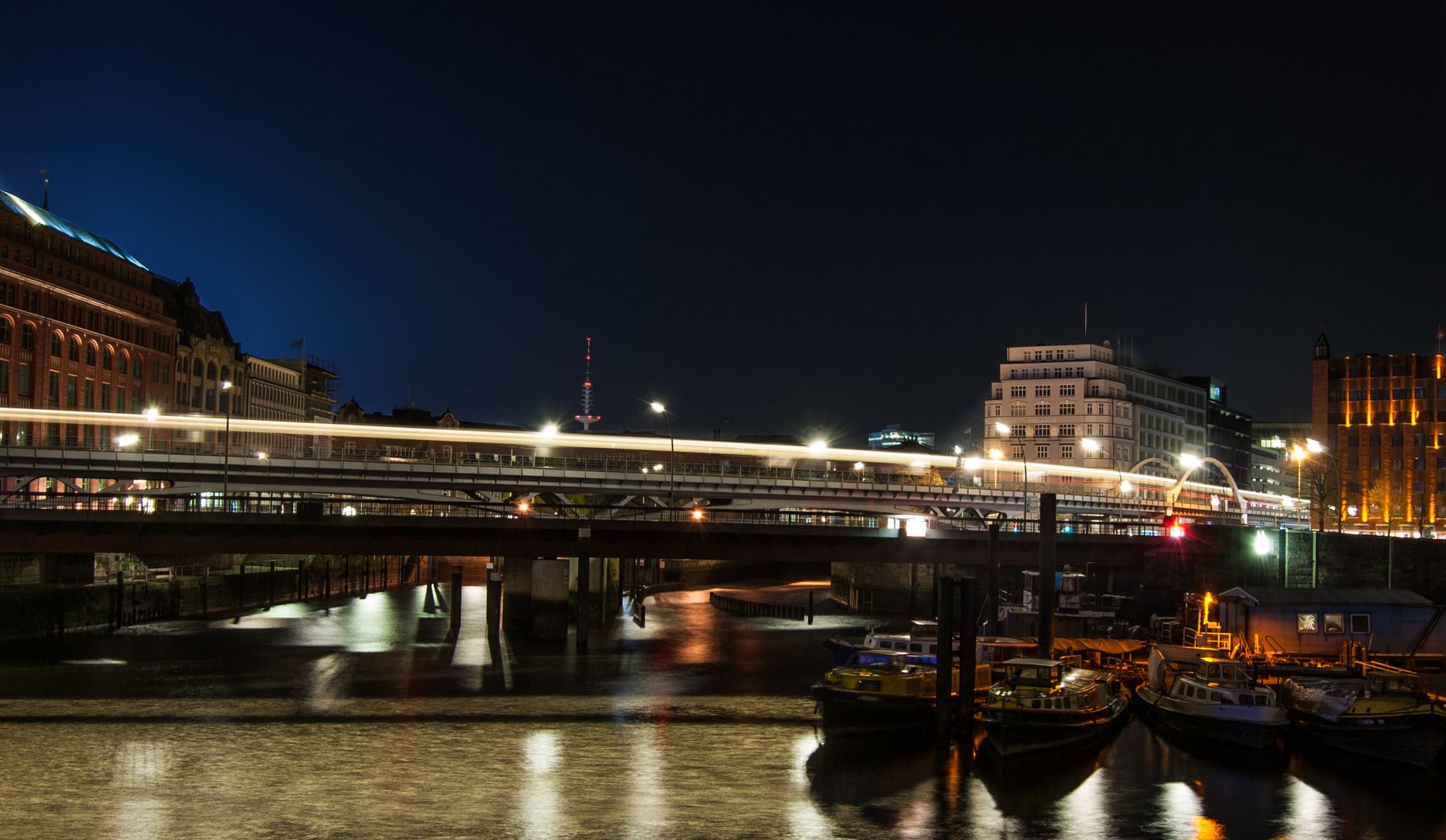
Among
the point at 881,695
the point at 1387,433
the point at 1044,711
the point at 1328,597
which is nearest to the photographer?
the point at 1044,711

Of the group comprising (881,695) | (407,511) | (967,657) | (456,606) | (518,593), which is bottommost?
(456,606)

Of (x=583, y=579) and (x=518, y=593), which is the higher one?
(x=583, y=579)

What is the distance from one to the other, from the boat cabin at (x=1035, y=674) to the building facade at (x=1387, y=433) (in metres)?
105

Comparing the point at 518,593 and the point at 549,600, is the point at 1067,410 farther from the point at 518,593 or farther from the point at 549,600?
the point at 549,600

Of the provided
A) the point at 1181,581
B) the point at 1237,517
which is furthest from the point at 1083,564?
the point at 1237,517

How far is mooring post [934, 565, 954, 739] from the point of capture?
130ft

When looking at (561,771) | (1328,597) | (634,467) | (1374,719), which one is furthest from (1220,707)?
(634,467)

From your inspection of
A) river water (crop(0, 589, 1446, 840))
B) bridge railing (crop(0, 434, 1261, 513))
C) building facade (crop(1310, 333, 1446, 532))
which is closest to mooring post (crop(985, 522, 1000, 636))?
river water (crop(0, 589, 1446, 840))

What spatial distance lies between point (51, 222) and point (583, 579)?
6875cm

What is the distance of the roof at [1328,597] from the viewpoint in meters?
49.2

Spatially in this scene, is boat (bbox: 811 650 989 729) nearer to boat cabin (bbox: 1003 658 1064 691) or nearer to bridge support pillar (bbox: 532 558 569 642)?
boat cabin (bbox: 1003 658 1064 691)

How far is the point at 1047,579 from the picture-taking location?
49.2 metres

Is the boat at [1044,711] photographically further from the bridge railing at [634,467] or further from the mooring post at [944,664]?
the bridge railing at [634,467]

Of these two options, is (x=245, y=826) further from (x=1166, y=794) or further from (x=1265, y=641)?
(x=1265, y=641)
